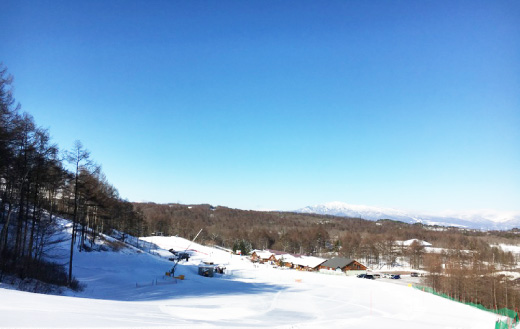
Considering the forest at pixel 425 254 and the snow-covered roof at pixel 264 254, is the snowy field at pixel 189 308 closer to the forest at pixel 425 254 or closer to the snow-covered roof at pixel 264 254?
the forest at pixel 425 254

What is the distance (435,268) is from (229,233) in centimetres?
10306

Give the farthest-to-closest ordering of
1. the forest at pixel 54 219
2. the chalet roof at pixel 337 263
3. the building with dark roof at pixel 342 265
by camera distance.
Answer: the chalet roof at pixel 337 263, the building with dark roof at pixel 342 265, the forest at pixel 54 219

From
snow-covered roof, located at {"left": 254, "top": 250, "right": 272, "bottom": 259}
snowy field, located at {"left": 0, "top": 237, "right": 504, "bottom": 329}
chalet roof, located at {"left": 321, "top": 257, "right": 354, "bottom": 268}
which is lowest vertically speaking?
snow-covered roof, located at {"left": 254, "top": 250, "right": 272, "bottom": 259}

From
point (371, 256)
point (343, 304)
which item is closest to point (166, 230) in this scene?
point (371, 256)

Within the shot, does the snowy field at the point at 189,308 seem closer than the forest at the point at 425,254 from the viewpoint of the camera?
Yes

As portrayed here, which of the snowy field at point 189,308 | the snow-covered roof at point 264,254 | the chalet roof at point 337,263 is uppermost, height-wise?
the snowy field at point 189,308

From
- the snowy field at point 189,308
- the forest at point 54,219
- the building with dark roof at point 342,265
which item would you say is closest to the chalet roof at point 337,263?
the building with dark roof at point 342,265

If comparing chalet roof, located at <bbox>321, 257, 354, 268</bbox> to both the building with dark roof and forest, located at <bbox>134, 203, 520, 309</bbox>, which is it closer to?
the building with dark roof

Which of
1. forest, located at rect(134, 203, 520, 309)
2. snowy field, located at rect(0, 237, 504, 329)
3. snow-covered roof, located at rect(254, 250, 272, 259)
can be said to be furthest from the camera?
snow-covered roof, located at rect(254, 250, 272, 259)

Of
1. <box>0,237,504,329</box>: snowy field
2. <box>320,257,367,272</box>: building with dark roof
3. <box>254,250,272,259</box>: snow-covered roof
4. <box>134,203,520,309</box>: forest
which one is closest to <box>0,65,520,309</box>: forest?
<box>134,203,520,309</box>: forest

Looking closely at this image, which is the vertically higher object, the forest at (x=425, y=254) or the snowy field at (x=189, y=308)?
the snowy field at (x=189, y=308)

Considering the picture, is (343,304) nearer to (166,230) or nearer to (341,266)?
(341,266)

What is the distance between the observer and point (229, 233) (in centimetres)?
14400

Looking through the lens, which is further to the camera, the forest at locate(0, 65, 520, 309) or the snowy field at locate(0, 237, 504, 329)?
the forest at locate(0, 65, 520, 309)
